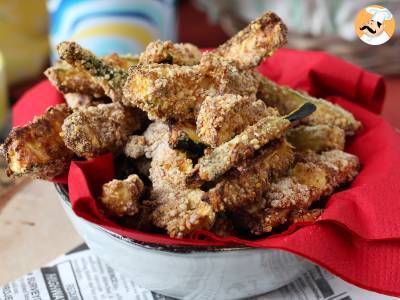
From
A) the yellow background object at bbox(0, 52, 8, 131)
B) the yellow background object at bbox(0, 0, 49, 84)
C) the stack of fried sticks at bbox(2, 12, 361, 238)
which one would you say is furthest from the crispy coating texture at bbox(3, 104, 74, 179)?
the yellow background object at bbox(0, 0, 49, 84)

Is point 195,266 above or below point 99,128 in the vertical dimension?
below

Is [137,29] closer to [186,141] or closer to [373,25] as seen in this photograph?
[373,25]

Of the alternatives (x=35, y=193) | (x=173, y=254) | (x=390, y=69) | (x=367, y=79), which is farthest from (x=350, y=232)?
(x=390, y=69)

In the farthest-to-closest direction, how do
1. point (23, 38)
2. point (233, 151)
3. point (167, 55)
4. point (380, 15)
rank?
point (23, 38)
point (380, 15)
point (167, 55)
point (233, 151)

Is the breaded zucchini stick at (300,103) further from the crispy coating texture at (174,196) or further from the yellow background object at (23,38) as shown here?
the yellow background object at (23,38)

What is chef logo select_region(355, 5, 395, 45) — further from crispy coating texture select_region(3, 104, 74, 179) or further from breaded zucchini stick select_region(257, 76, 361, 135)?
crispy coating texture select_region(3, 104, 74, 179)

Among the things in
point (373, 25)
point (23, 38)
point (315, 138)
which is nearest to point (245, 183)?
point (315, 138)
